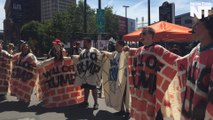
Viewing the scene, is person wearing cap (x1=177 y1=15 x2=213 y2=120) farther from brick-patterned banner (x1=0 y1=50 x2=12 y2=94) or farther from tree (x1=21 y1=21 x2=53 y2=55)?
tree (x1=21 y1=21 x2=53 y2=55)

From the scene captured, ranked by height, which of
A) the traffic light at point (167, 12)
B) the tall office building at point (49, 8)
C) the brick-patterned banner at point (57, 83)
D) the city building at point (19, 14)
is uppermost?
the tall office building at point (49, 8)

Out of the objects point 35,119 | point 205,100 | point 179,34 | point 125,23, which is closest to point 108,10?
point 125,23

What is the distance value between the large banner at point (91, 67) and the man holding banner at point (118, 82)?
0.29 m

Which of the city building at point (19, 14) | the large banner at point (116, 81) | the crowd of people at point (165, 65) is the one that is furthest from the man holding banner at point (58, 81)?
the city building at point (19, 14)

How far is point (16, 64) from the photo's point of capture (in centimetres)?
1028

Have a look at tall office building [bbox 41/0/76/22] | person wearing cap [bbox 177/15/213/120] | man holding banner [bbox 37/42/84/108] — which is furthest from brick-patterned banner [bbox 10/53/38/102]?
tall office building [bbox 41/0/76/22]

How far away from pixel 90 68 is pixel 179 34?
14.4ft

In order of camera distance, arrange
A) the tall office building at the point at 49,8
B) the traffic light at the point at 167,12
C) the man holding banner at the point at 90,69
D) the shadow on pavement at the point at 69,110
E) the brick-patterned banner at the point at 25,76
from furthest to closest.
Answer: the tall office building at the point at 49,8 < the traffic light at the point at 167,12 < the brick-patterned banner at the point at 25,76 < the man holding banner at the point at 90,69 < the shadow on pavement at the point at 69,110

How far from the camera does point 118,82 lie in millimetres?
8203

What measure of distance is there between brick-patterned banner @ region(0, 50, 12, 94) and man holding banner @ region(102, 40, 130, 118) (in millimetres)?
3395

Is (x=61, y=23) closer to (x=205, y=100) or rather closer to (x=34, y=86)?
(x=34, y=86)

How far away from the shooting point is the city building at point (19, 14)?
56.2m

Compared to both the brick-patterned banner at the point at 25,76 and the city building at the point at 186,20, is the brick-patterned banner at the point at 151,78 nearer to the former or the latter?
the city building at the point at 186,20

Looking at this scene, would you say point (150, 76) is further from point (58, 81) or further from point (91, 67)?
point (58, 81)
